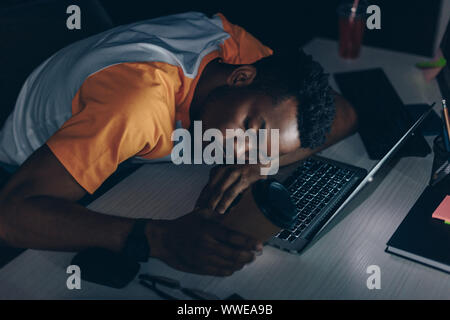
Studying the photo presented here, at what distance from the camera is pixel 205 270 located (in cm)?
80

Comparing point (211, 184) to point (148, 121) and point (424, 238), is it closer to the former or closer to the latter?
point (148, 121)

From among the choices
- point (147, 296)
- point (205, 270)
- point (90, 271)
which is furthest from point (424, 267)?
point (90, 271)

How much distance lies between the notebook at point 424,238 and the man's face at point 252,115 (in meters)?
0.31

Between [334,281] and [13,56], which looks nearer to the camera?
[334,281]

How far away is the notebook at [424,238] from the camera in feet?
2.73

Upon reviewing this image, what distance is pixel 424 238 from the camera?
870 millimetres

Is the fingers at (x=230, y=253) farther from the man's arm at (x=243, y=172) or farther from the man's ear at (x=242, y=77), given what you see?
the man's ear at (x=242, y=77)

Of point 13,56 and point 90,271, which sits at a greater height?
point 13,56

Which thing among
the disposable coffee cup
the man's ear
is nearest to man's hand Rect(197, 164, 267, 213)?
the disposable coffee cup

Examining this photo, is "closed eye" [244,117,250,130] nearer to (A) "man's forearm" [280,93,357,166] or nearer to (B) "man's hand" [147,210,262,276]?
(A) "man's forearm" [280,93,357,166]

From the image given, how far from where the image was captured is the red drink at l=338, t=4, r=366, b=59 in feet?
5.05

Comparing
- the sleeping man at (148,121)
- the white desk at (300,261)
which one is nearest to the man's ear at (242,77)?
the sleeping man at (148,121)

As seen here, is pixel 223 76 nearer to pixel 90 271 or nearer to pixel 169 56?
pixel 169 56

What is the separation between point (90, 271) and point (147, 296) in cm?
12
